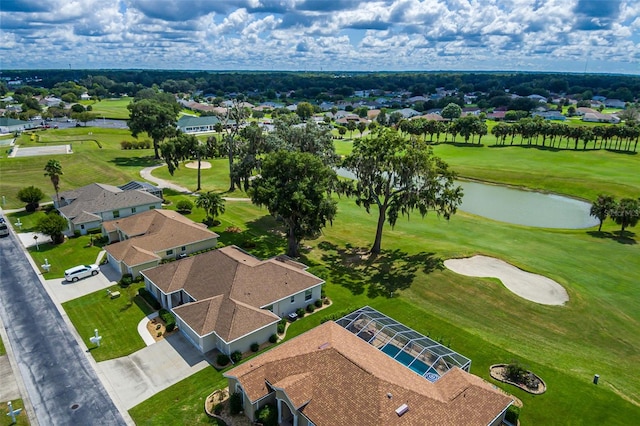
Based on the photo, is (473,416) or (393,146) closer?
(473,416)

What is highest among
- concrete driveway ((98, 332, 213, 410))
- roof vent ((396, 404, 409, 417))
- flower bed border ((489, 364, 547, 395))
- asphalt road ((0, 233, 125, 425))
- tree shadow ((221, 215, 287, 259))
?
roof vent ((396, 404, 409, 417))

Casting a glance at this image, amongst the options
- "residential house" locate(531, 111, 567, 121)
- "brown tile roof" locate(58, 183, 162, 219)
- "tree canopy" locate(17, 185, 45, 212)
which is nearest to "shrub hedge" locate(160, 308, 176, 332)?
"brown tile roof" locate(58, 183, 162, 219)

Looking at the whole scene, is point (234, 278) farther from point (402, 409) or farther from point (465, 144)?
point (465, 144)

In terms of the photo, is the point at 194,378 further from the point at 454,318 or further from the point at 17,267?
the point at 17,267

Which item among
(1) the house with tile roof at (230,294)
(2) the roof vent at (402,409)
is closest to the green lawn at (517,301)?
(1) the house with tile roof at (230,294)

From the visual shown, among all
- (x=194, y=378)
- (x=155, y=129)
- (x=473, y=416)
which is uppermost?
(x=155, y=129)

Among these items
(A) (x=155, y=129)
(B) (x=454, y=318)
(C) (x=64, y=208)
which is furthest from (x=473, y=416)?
(A) (x=155, y=129)

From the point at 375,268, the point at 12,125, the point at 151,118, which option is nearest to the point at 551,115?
the point at 151,118

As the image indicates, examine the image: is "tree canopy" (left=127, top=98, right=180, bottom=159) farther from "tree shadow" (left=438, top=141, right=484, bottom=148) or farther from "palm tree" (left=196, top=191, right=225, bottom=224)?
"tree shadow" (left=438, top=141, right=484, bottom=148)
